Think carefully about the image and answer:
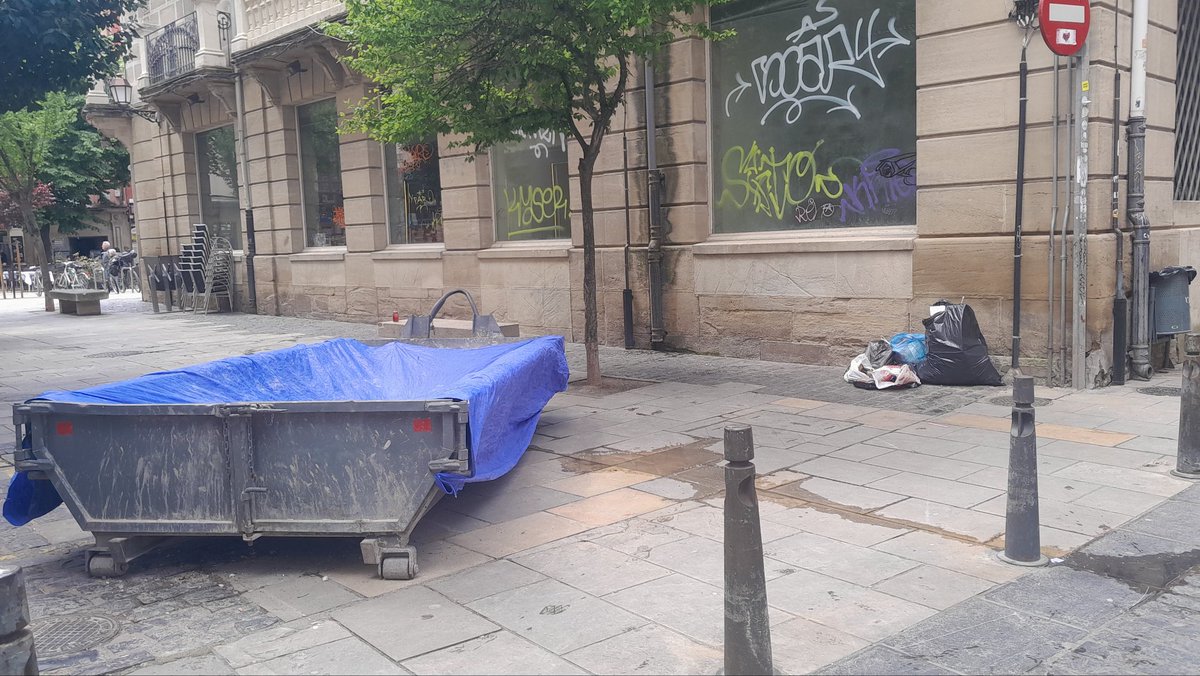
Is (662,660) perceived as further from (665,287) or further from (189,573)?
(665,287)

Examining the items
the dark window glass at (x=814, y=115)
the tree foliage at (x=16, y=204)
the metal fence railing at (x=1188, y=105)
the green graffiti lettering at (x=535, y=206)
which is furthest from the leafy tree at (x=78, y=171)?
the metal fence railing at (x=1188, y=105)

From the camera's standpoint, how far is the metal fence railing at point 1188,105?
34.1 feet

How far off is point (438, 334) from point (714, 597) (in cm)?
695

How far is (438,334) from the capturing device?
10.7 meters

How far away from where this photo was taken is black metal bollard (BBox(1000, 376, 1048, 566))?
461cm

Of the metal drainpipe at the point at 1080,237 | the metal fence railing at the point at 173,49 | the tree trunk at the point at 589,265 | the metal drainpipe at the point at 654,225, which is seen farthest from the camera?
the metal fence railing at the point at 173,49

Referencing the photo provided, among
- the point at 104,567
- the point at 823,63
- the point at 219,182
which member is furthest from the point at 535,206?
the point at 219,182

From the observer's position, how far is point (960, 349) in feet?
29.8

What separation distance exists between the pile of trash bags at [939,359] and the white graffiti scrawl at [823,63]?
2.72 m

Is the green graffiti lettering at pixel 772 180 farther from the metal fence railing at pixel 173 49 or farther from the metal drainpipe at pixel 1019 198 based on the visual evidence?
the metal fence railing at pixel 173 49

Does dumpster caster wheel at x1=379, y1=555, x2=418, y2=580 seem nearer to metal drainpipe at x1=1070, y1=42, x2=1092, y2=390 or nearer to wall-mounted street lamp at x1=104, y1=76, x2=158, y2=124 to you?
metal drainpipe at x1=1070, y1=42, x2=1092, y2=390

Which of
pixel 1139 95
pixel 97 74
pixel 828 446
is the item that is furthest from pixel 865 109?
pixel 97 74

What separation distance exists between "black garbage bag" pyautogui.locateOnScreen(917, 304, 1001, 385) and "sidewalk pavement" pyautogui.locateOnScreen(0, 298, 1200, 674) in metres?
0.89

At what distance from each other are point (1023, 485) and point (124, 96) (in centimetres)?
2341
